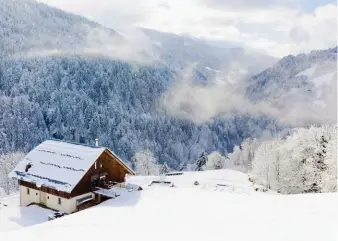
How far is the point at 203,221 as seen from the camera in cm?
1602

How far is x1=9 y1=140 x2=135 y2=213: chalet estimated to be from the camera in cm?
2877

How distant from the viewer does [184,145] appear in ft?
613

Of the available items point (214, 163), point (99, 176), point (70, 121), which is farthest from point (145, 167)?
point (70, 121)

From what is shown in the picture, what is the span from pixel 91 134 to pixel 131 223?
157 m

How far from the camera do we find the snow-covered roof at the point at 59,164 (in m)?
28.9

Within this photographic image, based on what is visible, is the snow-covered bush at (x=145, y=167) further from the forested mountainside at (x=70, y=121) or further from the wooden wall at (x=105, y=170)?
the forested mountainside at (x=70, y=121)

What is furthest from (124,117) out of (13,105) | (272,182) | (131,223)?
(131,223)

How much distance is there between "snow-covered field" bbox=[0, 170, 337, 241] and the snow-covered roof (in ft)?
18.8

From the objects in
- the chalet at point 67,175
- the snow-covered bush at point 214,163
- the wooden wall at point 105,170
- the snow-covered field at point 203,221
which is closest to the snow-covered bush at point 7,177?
the chalet at point 67,175

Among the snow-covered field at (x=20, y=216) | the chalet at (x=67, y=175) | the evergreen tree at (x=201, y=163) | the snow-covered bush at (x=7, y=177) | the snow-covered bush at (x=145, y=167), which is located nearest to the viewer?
the snow-covered field at (x=20, y=216)

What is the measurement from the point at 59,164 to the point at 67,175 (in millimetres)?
1726

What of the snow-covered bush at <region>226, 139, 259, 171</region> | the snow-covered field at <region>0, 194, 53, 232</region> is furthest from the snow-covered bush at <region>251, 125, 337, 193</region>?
the snow-covered bush at <region>226, 139, 259, 171</region>

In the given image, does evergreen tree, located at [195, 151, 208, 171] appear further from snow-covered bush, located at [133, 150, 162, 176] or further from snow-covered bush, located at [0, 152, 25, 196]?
snow-covered bush, located at [0, 152, 25, 196]

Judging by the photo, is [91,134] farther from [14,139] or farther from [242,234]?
[242,234]
